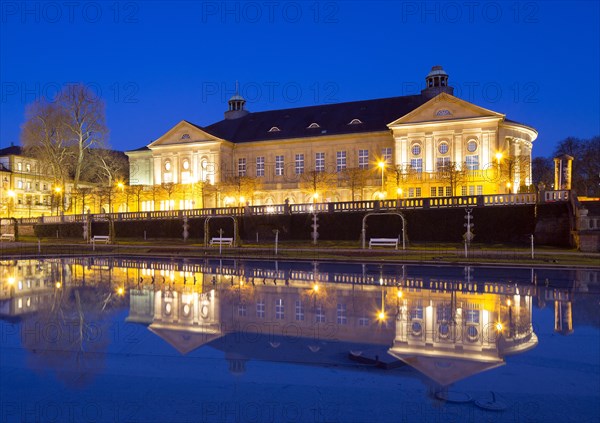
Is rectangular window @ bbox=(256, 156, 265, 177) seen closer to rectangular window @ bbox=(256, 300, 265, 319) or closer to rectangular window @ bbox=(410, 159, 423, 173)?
rectangular window @ bbox=(410, 159, 423, 173)

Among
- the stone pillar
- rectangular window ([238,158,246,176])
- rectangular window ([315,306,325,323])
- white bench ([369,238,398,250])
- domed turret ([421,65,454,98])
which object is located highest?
domed turret ([421,65,454,98])

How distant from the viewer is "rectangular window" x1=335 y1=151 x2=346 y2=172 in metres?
64.9

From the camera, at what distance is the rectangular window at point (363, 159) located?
209 feet

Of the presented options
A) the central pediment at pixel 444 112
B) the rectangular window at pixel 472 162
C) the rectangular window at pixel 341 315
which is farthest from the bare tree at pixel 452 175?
the rectangular window at pixel 341 315

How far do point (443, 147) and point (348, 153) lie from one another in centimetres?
1268

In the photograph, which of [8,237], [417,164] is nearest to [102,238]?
[8,237]

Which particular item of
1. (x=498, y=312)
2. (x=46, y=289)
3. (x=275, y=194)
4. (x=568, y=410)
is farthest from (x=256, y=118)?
(x=568, y=410)

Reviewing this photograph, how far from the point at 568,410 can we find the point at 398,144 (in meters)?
55.1

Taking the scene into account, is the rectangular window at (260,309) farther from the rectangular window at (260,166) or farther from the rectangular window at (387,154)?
the rectangular window at (260,166)

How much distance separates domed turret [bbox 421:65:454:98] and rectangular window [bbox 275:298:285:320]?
58.4 m

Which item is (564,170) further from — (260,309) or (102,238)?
(102,238)

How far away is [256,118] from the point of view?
7594cm

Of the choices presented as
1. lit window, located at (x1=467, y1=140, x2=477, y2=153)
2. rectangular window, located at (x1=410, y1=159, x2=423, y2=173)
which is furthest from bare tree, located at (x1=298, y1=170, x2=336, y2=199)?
lit window, located at (x1=467, y1=140, x2=477, y2=153)

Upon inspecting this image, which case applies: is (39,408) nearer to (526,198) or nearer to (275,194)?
(526,198)
